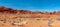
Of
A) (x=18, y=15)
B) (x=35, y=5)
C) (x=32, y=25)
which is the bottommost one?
(x=32, y=25)

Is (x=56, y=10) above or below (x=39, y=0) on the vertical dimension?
below

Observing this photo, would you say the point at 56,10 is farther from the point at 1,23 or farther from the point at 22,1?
the point at 1,23

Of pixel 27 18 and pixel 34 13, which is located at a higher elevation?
pixel 34 13

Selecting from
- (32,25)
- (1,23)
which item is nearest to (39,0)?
(32,25)

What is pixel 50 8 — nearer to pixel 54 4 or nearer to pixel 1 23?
pixel 54 4

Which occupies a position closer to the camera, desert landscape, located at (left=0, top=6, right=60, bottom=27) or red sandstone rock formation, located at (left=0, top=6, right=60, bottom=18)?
desert landscape, located at (left=0, top=6, right=60, bottom=27)

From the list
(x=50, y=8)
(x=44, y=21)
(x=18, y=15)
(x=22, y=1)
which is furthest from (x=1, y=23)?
(x=50, y=8)

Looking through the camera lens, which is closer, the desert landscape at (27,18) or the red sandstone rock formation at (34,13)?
the desert landscape at (27,18)
